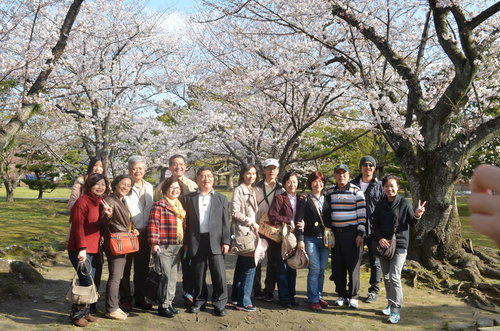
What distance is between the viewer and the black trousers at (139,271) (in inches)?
213

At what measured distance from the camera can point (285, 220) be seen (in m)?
5.66

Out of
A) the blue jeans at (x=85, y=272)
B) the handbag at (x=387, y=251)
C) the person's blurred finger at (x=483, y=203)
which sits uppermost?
the person's blurred finger at (x=483, y=203)

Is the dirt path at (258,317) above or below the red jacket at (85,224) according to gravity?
below

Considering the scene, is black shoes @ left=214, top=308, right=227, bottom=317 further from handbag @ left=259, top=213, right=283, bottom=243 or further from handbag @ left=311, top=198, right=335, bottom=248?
handbag @ left=311, top=198, right=335, bottom=248

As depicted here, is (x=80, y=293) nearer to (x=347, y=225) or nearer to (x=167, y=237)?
(x=167, y=237)

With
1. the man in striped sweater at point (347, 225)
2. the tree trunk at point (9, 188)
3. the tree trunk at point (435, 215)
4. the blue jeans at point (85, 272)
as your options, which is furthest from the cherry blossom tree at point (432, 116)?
the tree trunk at point (9, 188)

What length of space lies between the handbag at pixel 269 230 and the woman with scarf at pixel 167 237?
43.6 inches

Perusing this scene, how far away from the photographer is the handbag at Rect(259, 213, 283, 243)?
5.67 m

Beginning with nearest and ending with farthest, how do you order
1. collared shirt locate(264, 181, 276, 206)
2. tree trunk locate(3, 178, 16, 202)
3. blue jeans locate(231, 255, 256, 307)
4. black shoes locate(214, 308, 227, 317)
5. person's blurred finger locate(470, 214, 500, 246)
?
person's blurred finger locate(470, 214, 500, 246), black shoes locate(214, 308, 227, 317), blue jeans locate(231, 255, 256, 307), collared shirt locate(264, 181, 276, 206), tree trunk locate(3, 178, 16, 202)

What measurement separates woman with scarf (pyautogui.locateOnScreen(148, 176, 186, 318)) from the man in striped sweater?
2.01 m

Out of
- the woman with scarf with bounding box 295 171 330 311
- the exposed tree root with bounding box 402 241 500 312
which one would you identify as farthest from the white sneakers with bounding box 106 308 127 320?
the exposed tree root with bounding box 402 241 500 312

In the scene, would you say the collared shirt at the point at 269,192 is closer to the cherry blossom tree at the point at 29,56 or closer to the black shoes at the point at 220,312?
the black shoes at the point at 220,312

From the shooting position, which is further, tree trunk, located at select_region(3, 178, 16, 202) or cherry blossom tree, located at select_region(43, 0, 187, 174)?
tree trunk, located at select_region(3, 178, 16, 202)

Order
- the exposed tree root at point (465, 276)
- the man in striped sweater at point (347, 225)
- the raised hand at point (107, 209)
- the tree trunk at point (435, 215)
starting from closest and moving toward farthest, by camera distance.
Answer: the raised hand at point (107, 209), the man in striped sweater at point (347, 225), the exposed tree root at point (465, 276), the tree trunk at point (435, 215)
